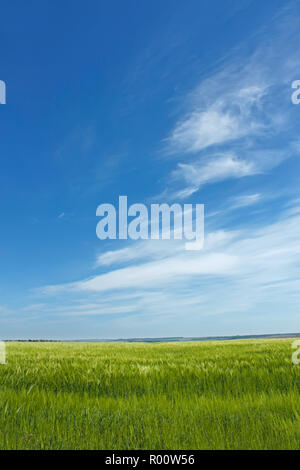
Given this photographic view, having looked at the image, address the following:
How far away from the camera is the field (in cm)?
366

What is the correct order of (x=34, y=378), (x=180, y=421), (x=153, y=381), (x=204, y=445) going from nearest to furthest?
(x=204, y=445) < (x=180, y=421) < (x=153, y=381) < (x=34, y=378)

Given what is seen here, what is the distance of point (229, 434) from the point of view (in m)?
3.74

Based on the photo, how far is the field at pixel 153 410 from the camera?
366cm

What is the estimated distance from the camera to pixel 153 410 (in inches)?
177

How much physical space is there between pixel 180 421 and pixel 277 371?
3.73 meters

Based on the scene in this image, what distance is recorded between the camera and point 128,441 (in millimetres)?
3697

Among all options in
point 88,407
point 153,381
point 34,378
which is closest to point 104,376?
point 153,381
